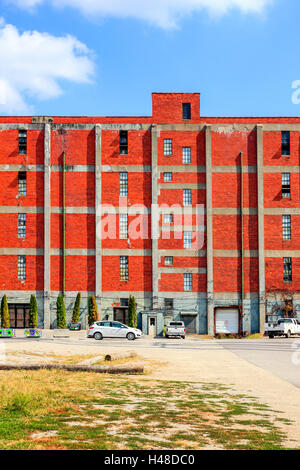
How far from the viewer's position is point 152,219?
5431 cm

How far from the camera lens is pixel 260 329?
53.3 meters

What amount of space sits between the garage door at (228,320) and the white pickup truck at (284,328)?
790cm

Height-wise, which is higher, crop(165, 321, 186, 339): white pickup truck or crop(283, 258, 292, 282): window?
crop(283, 258, 292, 282): window

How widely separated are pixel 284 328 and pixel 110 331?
14.2 metres

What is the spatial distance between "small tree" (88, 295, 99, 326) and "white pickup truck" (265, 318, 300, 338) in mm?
16249

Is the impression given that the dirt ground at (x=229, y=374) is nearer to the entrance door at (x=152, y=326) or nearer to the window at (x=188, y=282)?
the entrance door at (x=152, y=326)

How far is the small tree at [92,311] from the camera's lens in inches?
2078

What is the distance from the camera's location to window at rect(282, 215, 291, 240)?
179 ft

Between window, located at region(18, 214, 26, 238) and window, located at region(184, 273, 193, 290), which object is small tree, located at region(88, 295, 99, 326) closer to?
window, located at region(184, 273, 193, 290)

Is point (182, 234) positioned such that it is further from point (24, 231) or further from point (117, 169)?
point (24, 231)

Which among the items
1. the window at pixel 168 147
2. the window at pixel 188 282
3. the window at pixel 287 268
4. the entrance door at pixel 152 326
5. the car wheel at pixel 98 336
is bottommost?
the entrance door at pixel 152 326

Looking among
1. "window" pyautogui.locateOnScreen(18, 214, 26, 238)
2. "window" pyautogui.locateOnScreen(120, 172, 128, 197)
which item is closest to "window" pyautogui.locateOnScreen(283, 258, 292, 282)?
"window" pyautogui.locateOnScreen(120, 172, 128, 197)

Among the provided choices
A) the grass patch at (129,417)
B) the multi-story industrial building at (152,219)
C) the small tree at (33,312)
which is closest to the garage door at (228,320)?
the multi-story industrial building at (152,219)

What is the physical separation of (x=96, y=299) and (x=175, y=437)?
4393cm
